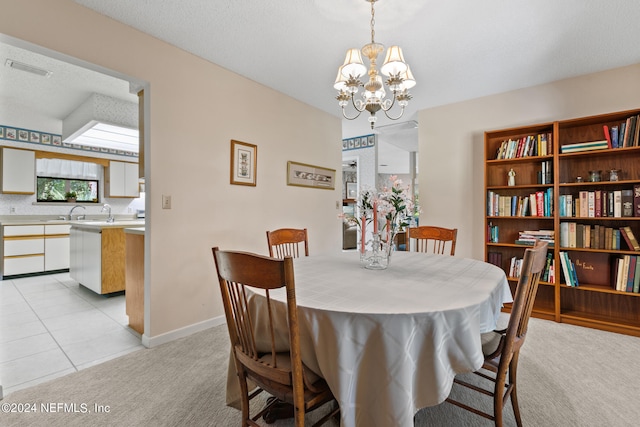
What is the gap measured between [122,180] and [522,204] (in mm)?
6738

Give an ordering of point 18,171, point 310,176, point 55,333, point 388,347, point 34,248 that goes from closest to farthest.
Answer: point 388,347
point 55,333
point 310,176
point 34,248
point 18,171

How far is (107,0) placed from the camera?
1.96 m

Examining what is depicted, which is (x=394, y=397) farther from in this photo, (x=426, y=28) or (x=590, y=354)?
(x=426, y=28)

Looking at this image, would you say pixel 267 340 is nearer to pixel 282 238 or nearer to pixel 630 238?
pixel 282 238

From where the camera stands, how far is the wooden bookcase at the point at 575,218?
271cm

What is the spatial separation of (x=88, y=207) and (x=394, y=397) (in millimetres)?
6773

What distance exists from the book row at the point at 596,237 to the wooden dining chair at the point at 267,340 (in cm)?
302

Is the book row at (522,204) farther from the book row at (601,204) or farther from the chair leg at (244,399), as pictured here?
the chair leg at (244,399)

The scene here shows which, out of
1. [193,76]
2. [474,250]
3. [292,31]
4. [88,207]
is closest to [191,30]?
[193,76]

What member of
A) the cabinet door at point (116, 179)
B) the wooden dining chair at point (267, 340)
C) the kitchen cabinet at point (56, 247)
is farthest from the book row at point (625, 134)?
the kitchen cabinet at point (56, 247)

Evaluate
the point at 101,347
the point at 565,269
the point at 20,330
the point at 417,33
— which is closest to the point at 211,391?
the point at 101,347

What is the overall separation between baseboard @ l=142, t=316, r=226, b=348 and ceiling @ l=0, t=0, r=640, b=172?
97.8 inches

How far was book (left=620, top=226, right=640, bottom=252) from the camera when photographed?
258cm

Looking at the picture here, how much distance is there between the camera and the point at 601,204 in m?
2.72
